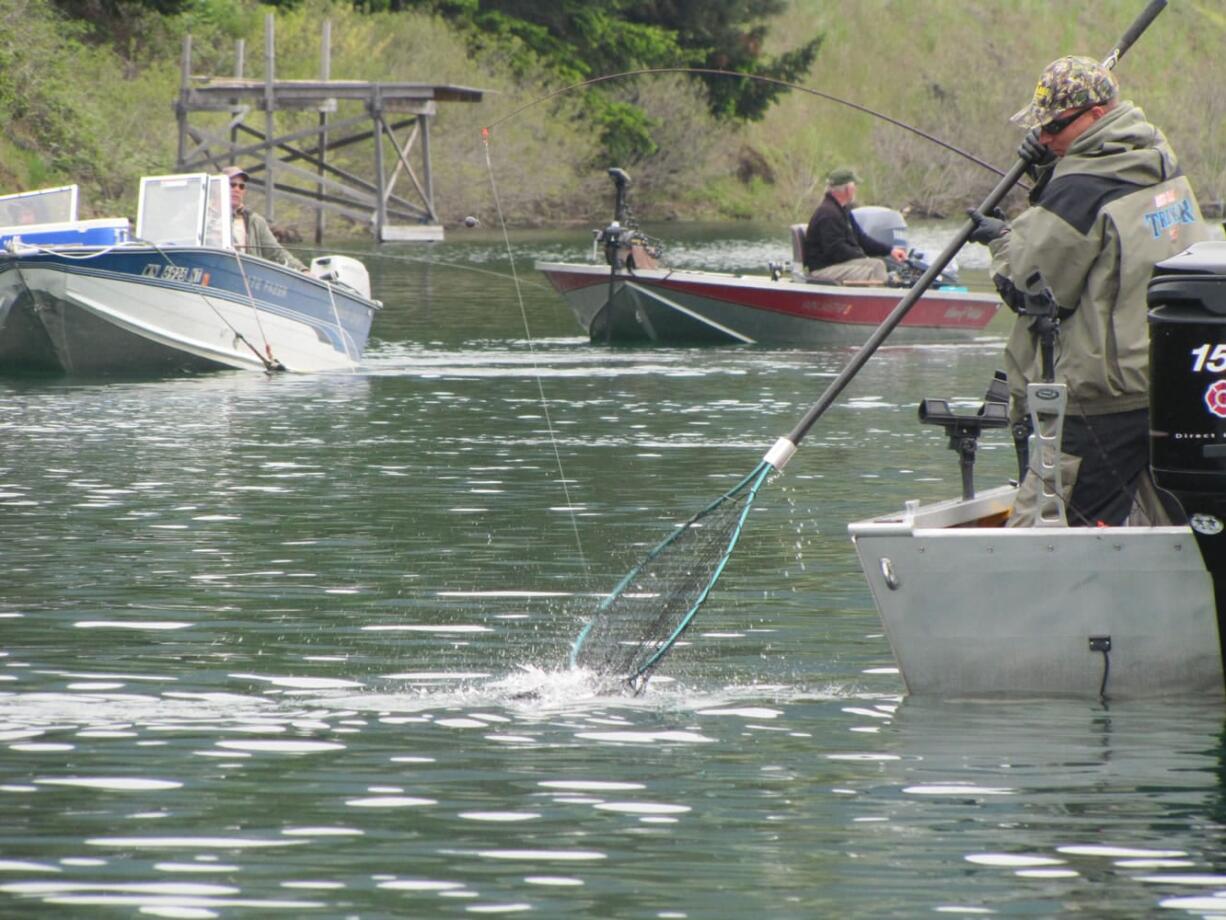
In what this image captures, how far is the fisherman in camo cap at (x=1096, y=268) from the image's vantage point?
6750mm

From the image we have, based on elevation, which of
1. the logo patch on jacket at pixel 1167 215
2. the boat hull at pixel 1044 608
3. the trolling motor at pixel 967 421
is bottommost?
the boat hull at pixel 1044 608

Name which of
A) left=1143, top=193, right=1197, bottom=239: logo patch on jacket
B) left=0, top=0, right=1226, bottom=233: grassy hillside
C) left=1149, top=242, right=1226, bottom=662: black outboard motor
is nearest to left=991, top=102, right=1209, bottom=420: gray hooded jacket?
left=1143, top=193, right=1197, bottom=239: logo patch on jacket

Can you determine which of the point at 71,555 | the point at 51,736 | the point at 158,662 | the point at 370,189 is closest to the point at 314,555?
the point at 71,555

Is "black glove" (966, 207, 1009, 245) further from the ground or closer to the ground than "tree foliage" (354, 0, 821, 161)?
closer to the ground

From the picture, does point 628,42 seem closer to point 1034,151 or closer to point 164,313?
point 164,313

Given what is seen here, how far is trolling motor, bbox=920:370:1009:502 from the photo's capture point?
7418 mm

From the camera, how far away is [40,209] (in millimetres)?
20578

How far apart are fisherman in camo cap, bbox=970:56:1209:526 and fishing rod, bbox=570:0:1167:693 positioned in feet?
0.98

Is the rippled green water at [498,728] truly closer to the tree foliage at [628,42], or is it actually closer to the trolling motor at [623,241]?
the trolling motor at [623,241]

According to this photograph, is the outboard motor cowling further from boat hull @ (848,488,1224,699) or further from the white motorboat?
the white motorboat

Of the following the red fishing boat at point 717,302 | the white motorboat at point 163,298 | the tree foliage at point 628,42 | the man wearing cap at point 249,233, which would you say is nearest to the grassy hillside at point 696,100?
the tree foliage at point 628,42

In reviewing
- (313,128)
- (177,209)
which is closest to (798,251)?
(177,209)

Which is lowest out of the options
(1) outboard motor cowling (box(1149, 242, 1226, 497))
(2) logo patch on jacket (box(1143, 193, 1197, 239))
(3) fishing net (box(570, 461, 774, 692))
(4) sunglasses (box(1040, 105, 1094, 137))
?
(3) fishing net (box(570, 461, 774, 692))

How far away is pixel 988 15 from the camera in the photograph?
73.9 m
